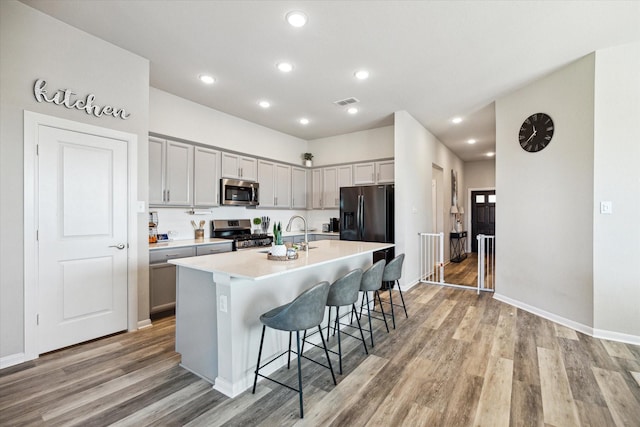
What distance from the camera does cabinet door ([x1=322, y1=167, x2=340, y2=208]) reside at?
6.08 metres

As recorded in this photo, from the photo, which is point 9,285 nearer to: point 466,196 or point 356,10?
point 356,10

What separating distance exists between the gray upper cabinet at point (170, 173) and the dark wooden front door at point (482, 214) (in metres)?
8.16

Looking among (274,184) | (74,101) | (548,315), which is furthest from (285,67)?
(548,315)

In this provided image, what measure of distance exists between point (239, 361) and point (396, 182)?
3.62m

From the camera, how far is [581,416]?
6.11 ft

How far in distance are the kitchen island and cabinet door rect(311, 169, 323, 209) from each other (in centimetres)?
371

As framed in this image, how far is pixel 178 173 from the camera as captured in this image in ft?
13.5

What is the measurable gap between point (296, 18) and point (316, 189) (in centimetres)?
406

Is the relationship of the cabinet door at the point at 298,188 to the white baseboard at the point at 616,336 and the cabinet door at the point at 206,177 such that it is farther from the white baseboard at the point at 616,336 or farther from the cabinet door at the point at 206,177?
the white baseboard at the point at 616,336

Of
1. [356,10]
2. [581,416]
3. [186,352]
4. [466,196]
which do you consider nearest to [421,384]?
[581,416]

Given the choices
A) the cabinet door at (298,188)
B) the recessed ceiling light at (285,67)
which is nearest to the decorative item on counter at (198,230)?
the cabinet door at (298,188)

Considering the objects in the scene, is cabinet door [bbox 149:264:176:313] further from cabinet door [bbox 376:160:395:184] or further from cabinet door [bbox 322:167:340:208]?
cabinet door [bbox 376:160:395:184]

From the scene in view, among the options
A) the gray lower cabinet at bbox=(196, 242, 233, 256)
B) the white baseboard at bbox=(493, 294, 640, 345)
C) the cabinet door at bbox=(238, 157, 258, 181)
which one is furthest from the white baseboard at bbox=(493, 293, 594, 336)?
the cabinet door at bbox=(238, 157, 258, 181)

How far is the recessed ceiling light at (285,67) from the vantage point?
10.7 feet
